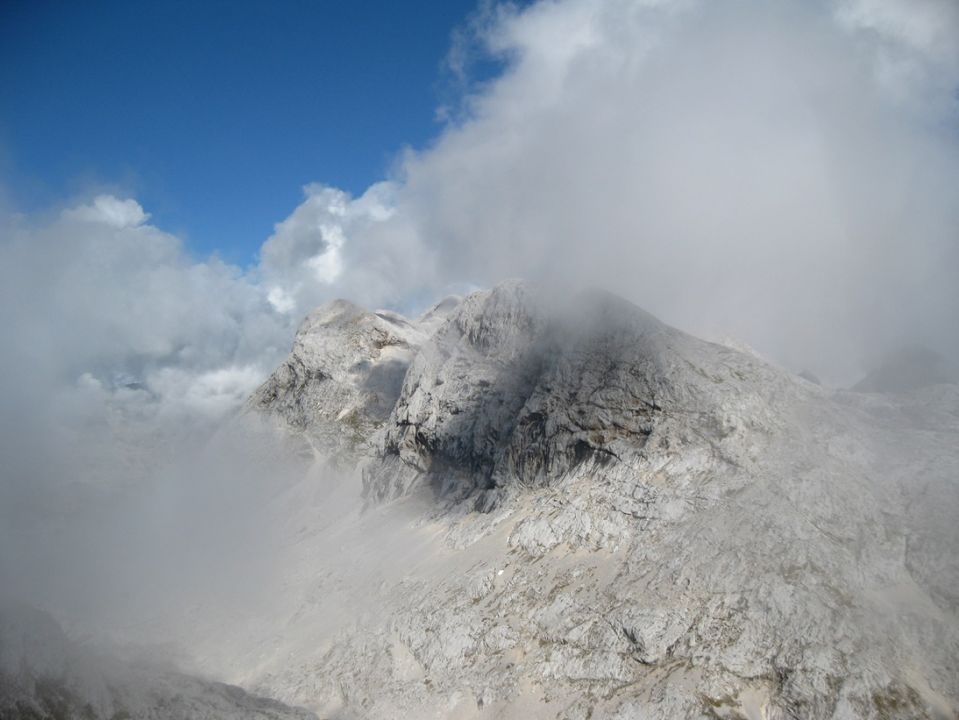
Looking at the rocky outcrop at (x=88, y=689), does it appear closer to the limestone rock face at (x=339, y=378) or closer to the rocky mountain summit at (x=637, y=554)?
the rocky mountain summit at (x=637, y=554)

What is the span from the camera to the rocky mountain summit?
21.1 meters

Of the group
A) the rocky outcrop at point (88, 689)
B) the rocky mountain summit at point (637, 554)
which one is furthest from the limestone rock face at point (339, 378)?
the rocky outcrop at point (88, 689)

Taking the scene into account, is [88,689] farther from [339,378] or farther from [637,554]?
[339,378]

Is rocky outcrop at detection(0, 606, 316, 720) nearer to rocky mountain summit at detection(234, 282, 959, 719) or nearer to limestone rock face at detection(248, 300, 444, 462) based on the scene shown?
rocky mountain summit at detection(234, 282, 959, 719)

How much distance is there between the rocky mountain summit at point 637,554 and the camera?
69.3ft

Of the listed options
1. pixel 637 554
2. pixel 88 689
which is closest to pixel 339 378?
pixel 88 689

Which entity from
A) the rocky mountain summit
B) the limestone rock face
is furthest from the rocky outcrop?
the limestone rock face

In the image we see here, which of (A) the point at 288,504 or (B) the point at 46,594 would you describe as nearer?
(B) the point at 46,594

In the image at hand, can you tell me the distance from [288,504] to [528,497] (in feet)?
108

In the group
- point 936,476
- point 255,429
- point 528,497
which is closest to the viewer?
point 936,476

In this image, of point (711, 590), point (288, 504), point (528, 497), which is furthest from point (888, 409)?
point (288, 504)

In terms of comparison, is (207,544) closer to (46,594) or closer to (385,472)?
(46,594)

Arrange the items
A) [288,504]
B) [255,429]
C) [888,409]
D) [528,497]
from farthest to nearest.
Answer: [255,429], [288,504], [528,497], [888,409]

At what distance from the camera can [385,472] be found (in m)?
53.2
